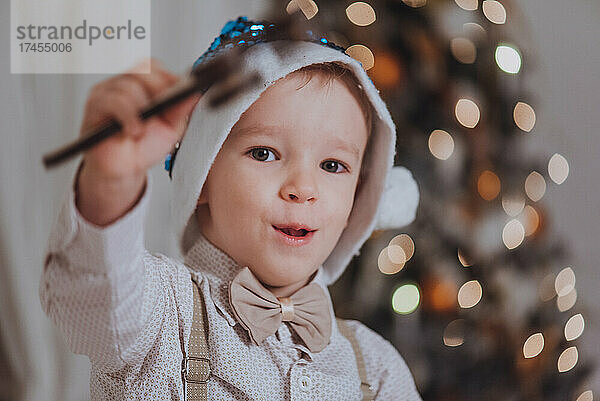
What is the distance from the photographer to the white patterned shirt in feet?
1.41

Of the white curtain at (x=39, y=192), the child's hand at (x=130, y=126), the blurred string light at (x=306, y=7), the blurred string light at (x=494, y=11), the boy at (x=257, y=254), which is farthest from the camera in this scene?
the blurred string light at (x=494, y=11)

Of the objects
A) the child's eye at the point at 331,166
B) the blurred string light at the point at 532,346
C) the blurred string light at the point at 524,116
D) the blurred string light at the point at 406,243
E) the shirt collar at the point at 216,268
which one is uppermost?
the blurred string light at the point at 524,116

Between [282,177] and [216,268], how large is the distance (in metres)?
0.10

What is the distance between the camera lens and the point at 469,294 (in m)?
0.89

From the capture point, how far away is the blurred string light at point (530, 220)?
88 cm

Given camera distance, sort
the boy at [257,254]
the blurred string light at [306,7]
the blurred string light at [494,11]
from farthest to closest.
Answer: the blurred string light at [494,11] → the blurred string light at [306,7] → the boy at [257,254]

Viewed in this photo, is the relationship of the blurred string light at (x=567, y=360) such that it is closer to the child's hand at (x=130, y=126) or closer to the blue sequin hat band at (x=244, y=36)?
the blue sequin hat band at (x=244, y=36)

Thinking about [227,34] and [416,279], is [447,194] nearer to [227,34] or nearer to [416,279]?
[416,279]

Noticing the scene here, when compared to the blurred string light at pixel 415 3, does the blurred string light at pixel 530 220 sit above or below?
below

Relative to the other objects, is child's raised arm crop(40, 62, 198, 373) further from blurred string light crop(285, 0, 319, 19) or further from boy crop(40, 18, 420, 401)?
blurred string light crop(285, 0, 319, 19)

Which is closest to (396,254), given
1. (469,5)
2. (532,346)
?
(532,346)

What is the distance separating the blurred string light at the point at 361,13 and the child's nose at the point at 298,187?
0.31m

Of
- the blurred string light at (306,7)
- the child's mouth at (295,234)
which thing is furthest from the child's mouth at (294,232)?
the blurred string light at (306,7)

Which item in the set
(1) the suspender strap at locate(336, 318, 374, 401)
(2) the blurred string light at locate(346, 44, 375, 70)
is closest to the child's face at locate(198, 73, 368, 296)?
(1) the suspender strap at locate(336, 318, 374, 401)
